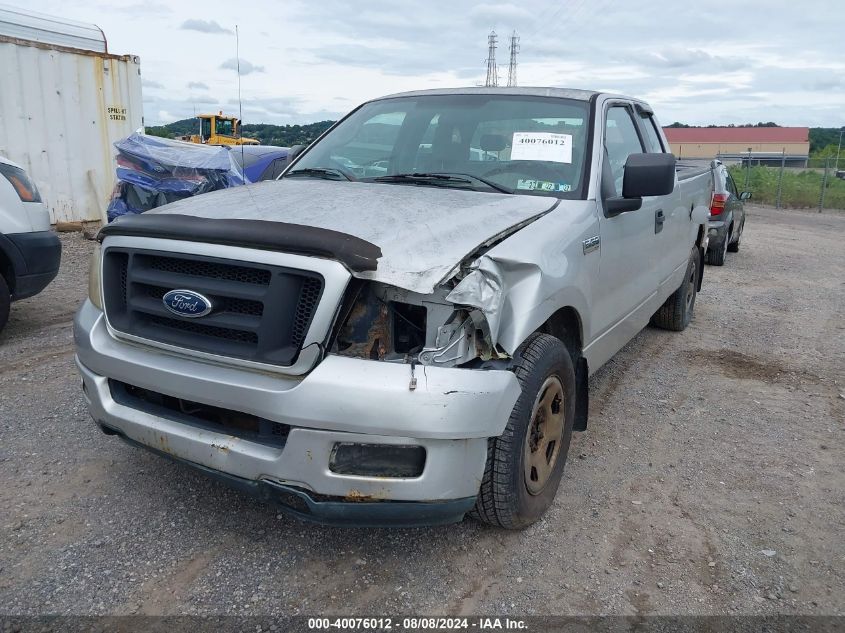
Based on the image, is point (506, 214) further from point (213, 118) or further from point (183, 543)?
point (213, 118)

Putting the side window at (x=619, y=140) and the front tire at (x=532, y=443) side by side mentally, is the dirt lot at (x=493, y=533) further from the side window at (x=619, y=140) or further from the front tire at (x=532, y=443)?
the side window at (x=619, y=140)

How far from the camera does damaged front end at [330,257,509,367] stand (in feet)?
8.10

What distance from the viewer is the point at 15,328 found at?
238 inches

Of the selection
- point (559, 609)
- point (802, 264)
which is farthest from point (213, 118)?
point (559, 609)

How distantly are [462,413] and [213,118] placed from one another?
79.7ft

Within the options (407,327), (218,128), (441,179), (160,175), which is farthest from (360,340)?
(218,128)

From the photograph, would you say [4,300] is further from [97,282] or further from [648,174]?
[648,174]

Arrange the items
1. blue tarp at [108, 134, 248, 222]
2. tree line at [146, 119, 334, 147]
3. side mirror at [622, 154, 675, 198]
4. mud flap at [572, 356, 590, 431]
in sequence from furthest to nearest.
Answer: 1. blue tarp at [108, 134, 248, 222]
2. tree line at [146, 119, 334, 147]
3. side mirror at [622, 154, 675, 198]
4. mud flap at [572, 356, 590, 431]

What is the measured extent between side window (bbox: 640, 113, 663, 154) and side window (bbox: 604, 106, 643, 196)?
282mm

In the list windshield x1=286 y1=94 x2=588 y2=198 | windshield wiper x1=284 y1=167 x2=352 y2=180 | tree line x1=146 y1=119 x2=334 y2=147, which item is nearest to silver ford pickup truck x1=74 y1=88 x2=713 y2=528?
windshield x1=286 y1=94 x2=588 y2=198

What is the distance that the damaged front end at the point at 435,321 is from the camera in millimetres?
2469

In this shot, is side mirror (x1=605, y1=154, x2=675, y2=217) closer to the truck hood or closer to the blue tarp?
the truck hood

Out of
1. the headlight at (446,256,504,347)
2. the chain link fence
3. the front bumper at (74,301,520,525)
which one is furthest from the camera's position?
the chain link fence

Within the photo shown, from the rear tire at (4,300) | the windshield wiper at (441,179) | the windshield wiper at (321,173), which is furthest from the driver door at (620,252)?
the rear tire at (4,300)
